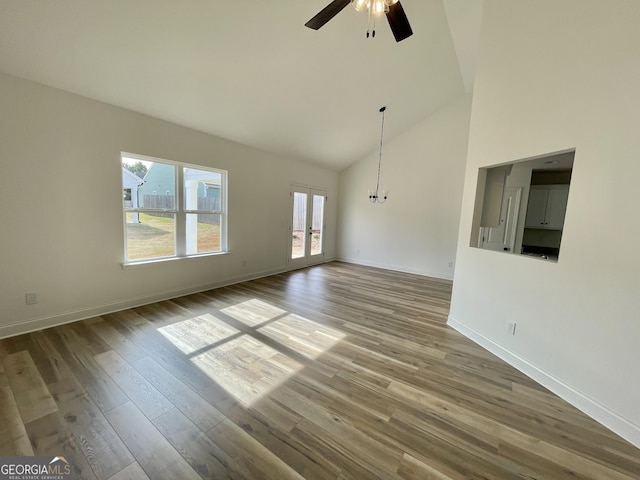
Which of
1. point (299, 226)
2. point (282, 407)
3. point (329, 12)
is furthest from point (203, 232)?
point (329, 12)

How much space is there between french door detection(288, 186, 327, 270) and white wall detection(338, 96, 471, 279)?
0.98 meters

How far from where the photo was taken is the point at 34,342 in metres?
2.59

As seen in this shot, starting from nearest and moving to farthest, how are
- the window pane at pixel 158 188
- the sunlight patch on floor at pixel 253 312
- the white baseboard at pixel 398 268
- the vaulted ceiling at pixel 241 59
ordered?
the vaulted ceiling at pixel 241 59, the sunlight patch on floor at pixel 253 312, the window pane at pixel 158 188, the white baseboard at pixel 398 268

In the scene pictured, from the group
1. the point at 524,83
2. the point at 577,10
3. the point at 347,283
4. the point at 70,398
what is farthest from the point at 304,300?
the point at 577,10

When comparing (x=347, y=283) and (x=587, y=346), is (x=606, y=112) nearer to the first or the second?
(x=587, y=346)

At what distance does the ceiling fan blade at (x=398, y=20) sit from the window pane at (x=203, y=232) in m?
3.77

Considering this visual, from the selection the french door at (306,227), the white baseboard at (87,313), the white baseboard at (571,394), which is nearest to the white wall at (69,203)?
the white baseboard at (87,313)

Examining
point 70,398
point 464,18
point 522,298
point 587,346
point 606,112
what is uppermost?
point 464,18

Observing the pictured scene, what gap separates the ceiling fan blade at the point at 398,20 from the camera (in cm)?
205

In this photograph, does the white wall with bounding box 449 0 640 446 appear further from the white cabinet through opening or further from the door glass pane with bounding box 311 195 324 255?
the door glass pane with bounding box 311 195 324 255

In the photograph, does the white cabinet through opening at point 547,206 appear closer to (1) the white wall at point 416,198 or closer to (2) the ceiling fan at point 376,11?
(1) the white wall at point 416,198

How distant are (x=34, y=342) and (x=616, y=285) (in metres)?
5.17

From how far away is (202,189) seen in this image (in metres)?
4.43

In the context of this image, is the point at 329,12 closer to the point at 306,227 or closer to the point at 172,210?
the point at 172,210
